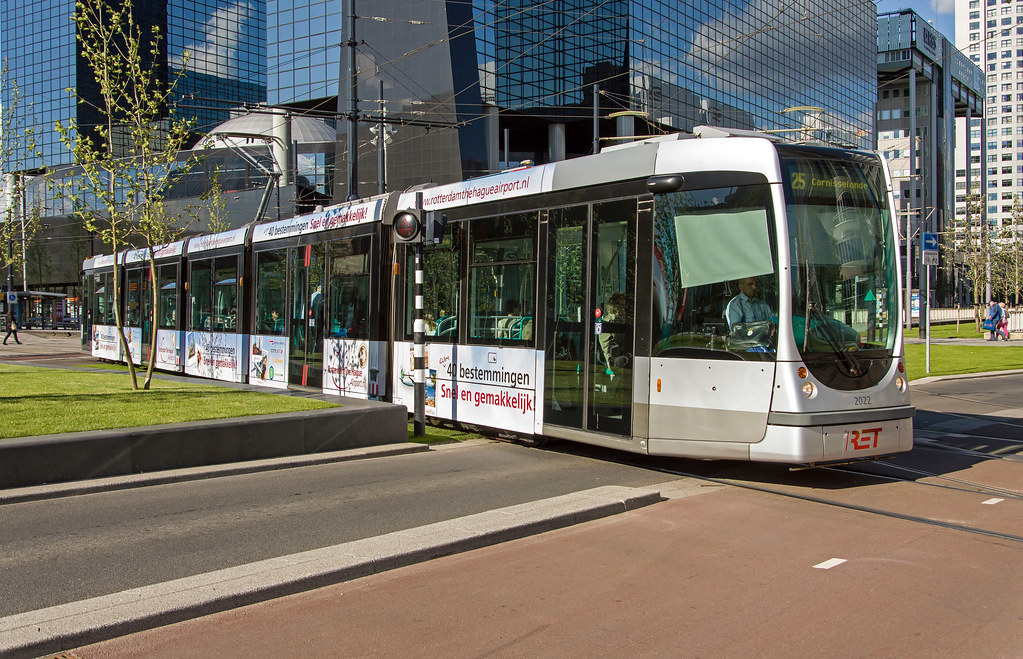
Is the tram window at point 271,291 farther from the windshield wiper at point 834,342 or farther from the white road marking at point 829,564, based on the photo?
the white road marking at point 829,564

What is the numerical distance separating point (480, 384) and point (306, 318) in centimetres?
523

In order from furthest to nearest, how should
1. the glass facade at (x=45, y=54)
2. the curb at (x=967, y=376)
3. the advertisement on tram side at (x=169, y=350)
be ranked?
the glass facade at (x=45, y=54) < the advertisement on tram side at (x=169, y=350) < the curb at (x=967, y=376)

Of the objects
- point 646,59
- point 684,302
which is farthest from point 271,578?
point 646,59

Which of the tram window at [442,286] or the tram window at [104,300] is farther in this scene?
the tram window at [104,300]

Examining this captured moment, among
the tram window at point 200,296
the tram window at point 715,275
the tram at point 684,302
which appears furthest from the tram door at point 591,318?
the tram window at point 200,296

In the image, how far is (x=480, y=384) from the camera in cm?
1092

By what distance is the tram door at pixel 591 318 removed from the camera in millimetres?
8945

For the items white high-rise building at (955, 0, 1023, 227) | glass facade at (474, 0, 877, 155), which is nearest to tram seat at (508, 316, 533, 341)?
glass facade at (474, 0, 877, 155)

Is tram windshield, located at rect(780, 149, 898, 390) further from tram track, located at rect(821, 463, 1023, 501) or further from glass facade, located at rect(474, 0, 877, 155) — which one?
glass facade, located at rect(474, 0, 877, 155)

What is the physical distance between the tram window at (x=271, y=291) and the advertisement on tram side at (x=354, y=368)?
2.02 m

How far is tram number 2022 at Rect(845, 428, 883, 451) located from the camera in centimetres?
795

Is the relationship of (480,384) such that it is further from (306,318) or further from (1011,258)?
(1011,258)

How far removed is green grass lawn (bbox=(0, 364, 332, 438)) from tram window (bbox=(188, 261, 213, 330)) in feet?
16.3

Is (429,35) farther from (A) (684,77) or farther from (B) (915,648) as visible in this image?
(B) (915,648)
